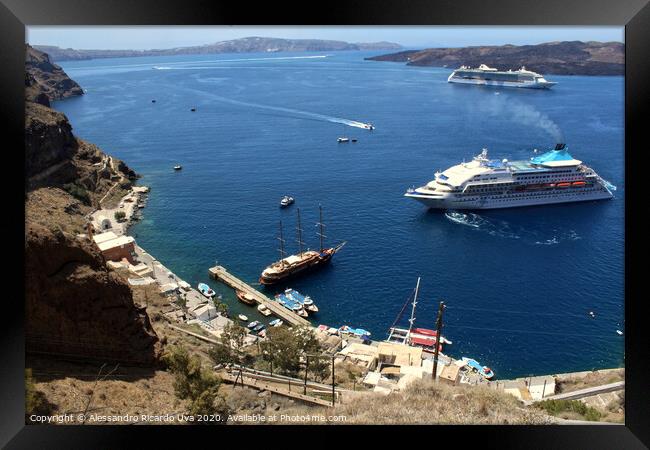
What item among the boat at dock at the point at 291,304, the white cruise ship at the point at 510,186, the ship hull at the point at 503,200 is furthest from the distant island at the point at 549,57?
the boat at dock at the point at 291,304

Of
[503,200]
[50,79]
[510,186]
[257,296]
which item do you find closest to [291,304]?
[257,296]

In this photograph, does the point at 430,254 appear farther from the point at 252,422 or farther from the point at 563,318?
the point at 252,422

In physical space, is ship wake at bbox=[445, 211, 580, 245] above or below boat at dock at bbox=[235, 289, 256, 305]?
above

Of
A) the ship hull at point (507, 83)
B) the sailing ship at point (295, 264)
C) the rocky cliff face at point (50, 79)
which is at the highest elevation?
the rocky cliff face at point (50, 79)

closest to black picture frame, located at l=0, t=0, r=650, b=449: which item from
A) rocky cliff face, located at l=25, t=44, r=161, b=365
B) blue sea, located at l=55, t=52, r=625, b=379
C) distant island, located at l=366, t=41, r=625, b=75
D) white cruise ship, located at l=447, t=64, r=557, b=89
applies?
rocky cliff face, located at l=25, t=44, r=161, b=365

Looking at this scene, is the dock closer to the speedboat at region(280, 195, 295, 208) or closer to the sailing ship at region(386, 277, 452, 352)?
the sailing ship at region(386, 277, 452, 352)

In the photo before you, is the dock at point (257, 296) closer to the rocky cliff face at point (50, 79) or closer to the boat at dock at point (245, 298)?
the boat at dock at point (245, 298)

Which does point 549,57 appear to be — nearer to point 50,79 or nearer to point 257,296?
point 257,296

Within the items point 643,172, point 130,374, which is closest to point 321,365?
point 130,374
